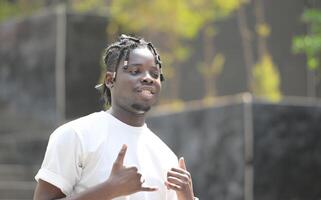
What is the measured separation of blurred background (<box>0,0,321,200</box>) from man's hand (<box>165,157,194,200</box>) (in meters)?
4.33

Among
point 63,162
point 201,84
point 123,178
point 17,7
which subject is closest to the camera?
point 123,178

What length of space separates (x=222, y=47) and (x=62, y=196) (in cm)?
1075

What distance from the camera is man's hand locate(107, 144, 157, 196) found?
2.82 m

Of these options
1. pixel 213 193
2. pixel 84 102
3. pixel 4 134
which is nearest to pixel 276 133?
pixel 213 193

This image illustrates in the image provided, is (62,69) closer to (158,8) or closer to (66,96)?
(66,96)

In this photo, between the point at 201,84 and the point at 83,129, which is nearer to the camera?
the point at 83,129

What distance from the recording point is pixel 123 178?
9.25ft

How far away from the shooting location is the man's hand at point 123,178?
9.26 feet

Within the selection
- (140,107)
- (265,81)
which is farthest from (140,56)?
(265,81)

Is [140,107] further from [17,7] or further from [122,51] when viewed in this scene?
[17,7]

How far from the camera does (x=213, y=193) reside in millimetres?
8398

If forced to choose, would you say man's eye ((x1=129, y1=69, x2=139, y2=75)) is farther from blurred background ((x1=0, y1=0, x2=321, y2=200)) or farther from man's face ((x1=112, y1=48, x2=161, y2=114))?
blurred background ((x1=0, y1=0, x2=321, y2=200))

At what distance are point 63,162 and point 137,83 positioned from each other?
0.42m

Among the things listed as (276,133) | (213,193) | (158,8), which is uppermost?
(158,8)
